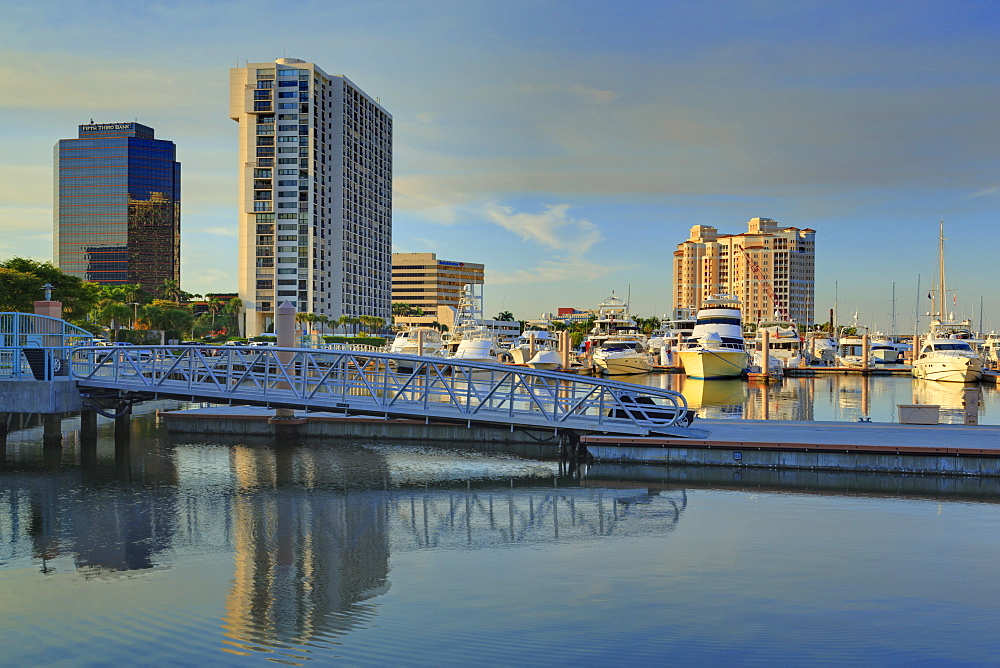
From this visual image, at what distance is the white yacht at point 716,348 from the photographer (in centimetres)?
9362

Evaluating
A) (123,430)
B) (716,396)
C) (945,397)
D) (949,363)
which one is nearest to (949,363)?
(949,363)

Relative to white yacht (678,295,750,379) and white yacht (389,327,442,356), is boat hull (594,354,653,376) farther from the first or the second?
white yacht (389,327,442,356)

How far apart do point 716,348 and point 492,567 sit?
3138 inches

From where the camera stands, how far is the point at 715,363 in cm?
9369

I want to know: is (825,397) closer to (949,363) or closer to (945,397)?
(945,397)

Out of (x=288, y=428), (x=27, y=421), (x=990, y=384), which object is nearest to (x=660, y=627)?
(x=288, y=428)

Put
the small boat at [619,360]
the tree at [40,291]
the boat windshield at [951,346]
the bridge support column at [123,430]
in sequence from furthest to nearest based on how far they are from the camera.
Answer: the small boat at [619,360]
the boat windshield at [951,346]
the tree at [40,291]
the bridge support column at [123,430]

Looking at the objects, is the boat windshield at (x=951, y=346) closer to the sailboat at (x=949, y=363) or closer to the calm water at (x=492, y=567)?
the sailboat at (x=949, y=363)

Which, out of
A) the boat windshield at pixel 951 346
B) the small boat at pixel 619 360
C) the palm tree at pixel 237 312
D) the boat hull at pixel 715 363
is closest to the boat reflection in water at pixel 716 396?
the boat hull at pixel 715 363

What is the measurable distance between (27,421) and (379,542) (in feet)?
95.8

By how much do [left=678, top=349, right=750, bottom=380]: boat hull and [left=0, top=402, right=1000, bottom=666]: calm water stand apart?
66.3 meters

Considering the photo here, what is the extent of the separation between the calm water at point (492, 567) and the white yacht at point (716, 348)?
66.7 m

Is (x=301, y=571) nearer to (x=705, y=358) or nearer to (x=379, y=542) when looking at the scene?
(x=379, y=542)

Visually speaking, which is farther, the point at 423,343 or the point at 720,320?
the point at 720,320
